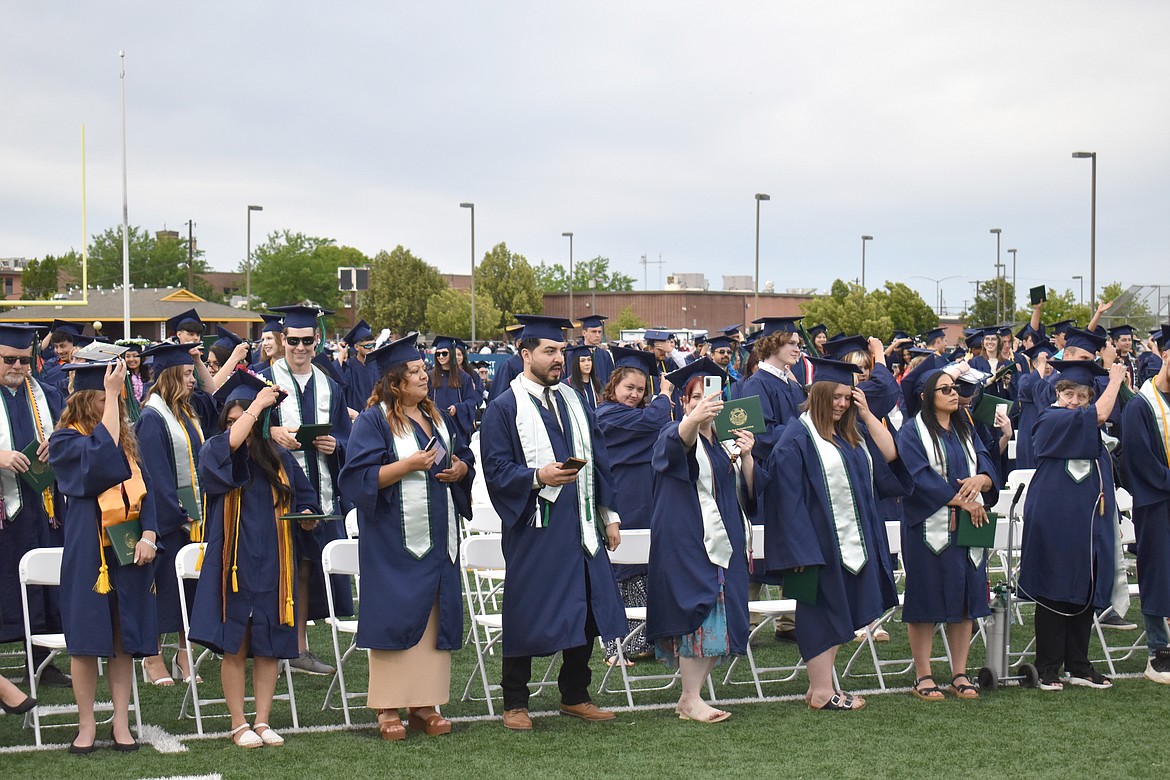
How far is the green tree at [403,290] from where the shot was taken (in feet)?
228

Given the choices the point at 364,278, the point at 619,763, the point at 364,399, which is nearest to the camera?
the point at 619,763

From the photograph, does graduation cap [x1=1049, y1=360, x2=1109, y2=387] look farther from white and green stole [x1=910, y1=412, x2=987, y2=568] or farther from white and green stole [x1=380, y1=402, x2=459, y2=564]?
white and green stole [x1=380, y1=402, x2=459, y2=564]

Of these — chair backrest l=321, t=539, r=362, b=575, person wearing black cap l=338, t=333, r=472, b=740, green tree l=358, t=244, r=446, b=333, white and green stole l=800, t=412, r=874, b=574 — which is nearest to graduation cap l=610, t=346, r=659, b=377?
white and green stole l=800, t=412, r=874, b=574

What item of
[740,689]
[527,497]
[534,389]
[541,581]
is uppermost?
[534,389]

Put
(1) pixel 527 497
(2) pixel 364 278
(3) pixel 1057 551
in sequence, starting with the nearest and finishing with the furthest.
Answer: (1) pixel 527 497, (3) pixel 1057 551, (2) pixel 364 278

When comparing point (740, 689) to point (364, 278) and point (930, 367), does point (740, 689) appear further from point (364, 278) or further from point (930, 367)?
point (364, 278)

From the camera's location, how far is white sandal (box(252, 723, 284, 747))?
6270 mm

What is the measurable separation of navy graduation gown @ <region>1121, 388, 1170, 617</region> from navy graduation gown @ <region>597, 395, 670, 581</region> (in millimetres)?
2852

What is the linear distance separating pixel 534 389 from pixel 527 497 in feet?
2.02

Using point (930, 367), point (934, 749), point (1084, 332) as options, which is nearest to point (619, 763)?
point (934, 749)

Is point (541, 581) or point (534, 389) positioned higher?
point (534, 389)

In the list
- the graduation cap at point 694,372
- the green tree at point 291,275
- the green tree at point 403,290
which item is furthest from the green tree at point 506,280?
the graduation cap at point 694,372

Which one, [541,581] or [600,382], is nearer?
[541,581]

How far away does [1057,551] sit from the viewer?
24.4 ft
